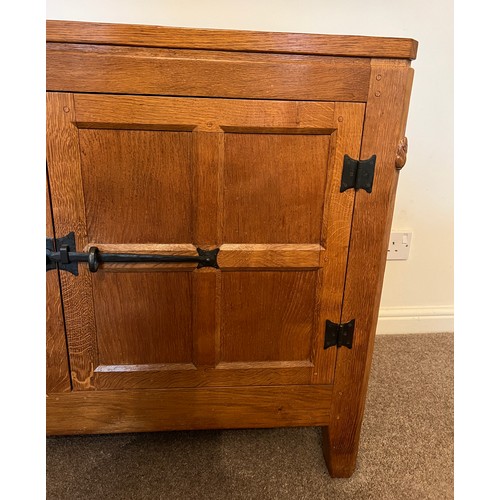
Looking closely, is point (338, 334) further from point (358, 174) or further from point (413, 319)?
point (413, 319)

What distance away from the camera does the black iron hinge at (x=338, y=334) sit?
32.7 inches

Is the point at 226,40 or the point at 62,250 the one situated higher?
the point at 226,40

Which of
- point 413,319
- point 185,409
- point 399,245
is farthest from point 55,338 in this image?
point 413,319

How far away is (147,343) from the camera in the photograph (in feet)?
2.66

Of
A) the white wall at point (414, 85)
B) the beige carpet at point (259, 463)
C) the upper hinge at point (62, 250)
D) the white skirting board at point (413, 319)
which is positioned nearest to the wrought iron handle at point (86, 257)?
the upper hinge at point (62, 250)

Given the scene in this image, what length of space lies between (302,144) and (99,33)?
0.37 m

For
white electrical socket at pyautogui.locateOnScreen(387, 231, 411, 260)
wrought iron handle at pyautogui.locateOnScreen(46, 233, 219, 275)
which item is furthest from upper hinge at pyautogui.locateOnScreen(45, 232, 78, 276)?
white electrical socket at pyautogui.locateOnScreen(387, 231, 411, 260)

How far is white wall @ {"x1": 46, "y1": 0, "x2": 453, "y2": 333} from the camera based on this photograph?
1107 millimetres

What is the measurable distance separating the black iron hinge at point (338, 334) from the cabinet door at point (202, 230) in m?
0.02

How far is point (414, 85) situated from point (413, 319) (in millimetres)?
831

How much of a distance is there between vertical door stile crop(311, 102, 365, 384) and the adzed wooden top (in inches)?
3.7

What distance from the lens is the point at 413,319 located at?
1.54 meters
